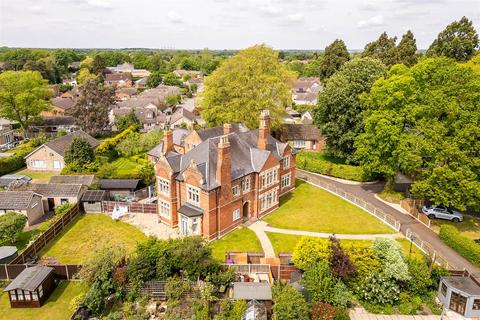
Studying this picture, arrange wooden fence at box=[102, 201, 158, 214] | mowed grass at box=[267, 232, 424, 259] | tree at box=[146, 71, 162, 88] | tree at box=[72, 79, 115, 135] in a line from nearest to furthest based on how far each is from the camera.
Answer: mowed grass at box=[267, 232, 424, 259], wooden fence at box=[102, 201, 158, 214], tree at box=[72, 79, 115, 135], tree at box=[146, 71, 162, 88]

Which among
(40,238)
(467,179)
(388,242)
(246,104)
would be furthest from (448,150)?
(40,238)

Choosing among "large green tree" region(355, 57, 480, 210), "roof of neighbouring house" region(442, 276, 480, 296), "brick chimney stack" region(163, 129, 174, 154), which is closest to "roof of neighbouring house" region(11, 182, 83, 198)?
"brick chimney stack" region(163, 129, 174, 154)

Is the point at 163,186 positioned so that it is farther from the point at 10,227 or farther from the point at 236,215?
the point at 10,227

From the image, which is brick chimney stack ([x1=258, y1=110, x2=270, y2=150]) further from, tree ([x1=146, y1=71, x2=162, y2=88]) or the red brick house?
tree ([x1=146, y1=71, x2=162, y2=88])

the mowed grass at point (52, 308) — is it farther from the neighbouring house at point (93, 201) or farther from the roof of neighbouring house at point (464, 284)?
the roof of neighbouring house at point (464, 284)

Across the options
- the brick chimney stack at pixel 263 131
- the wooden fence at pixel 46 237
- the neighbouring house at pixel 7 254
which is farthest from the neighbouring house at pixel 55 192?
the brick chimney stack at pixel 263 131

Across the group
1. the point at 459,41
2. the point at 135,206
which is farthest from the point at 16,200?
the point at 459,41
